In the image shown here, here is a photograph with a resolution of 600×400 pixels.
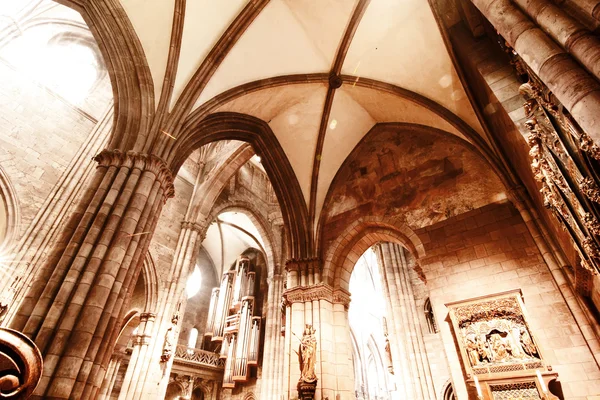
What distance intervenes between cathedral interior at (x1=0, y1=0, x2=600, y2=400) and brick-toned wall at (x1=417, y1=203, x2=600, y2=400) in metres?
0.03

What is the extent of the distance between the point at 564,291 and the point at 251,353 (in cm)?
1195

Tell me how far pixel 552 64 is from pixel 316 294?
6363 millimetres

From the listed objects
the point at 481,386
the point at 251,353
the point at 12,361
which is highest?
the point at 251,353

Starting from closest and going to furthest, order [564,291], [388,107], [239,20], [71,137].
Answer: [564,291] → [239,20] → [388,107] → [71,137]

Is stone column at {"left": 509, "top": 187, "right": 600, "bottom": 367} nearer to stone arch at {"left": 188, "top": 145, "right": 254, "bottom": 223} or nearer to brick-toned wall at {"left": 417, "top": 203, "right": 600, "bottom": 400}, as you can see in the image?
brick-toned wall at {"left": 417, "top": 203, "right": 600, "bottom": 400}

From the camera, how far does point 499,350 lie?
5.44 meters

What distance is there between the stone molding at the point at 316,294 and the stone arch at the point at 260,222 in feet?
20.2

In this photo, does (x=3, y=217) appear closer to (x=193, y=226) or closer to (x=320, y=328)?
(x=193, y=226)

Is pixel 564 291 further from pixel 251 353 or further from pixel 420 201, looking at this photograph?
pixel 251 353

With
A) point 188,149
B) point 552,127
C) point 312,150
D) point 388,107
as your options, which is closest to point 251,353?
point 312,150

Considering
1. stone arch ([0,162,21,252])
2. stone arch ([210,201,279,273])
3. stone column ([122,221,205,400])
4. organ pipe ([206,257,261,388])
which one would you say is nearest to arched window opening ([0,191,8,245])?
stone arch ([0,162,21,252])

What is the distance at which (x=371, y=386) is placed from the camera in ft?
65.5

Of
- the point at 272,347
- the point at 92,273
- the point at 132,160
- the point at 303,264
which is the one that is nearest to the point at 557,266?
the point at 303,264

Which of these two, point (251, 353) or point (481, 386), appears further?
point (251, 353)
